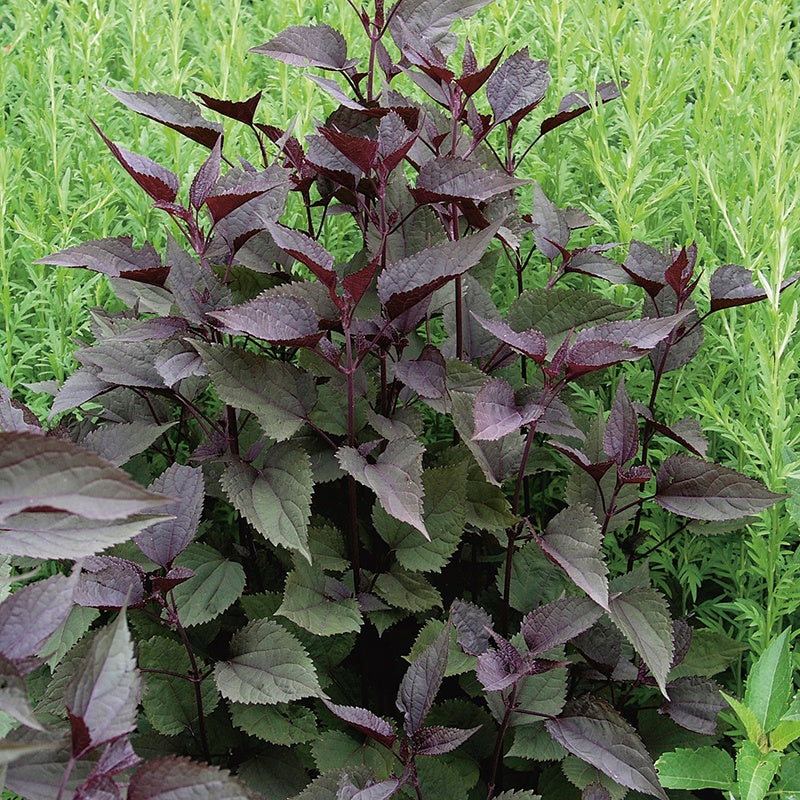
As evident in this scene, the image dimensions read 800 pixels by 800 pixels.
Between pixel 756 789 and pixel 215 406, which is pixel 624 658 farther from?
pixel 215 406

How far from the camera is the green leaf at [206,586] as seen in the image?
1.48m

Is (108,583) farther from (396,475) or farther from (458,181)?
(458,181)

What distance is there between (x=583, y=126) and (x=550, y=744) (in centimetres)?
134

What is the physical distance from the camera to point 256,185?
1428 millimetres

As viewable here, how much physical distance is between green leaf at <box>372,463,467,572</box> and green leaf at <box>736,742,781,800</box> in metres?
0.53

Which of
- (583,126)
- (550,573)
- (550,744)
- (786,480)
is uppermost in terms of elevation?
(583,126)

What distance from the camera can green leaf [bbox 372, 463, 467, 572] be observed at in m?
1.54

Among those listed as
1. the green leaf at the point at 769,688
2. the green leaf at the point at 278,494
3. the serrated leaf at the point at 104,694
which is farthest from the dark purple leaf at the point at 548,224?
the serrated leaf at the point at 104,694

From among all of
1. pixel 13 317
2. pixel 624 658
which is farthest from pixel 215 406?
pixel 624 658

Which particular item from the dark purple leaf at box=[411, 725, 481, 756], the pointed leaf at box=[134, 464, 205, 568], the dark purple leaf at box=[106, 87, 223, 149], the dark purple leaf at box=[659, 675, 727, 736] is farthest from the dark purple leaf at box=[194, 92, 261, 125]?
the dark purple leaf at box=[659, 675, 727, 736]

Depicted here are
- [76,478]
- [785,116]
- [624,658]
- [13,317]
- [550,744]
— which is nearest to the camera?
[76,478]

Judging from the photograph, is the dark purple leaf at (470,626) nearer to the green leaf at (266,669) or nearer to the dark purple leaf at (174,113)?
the green leaf at (266,669)

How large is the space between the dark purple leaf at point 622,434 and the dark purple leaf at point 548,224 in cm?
39

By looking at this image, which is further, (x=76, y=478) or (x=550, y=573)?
(x=550, y=573)
